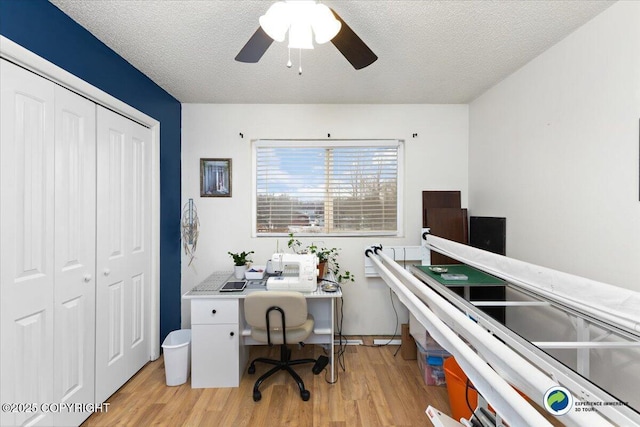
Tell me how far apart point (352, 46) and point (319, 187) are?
5.53ft

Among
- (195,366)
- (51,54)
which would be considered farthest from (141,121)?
(195,366)

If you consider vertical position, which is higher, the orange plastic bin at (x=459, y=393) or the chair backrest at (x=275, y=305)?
the chair backrest at (x=275, y=305)

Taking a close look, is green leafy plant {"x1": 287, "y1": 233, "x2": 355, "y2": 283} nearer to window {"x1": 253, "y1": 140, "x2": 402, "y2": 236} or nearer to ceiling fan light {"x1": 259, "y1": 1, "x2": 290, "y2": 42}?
window {"x1": 253, "y1": 140, "x2": 402, "y2": 236}

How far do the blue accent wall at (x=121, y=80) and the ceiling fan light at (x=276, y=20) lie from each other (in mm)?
1310

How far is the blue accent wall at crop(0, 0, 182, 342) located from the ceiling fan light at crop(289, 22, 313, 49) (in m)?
1.42

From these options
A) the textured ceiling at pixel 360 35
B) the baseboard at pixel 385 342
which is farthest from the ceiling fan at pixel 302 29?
the baseboard at pixel 385 342

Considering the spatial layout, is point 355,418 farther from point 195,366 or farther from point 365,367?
point 195,366

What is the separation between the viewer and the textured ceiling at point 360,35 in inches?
59.7

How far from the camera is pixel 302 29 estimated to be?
1.25 metres

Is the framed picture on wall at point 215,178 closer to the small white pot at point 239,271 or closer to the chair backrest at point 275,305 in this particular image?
the small white pot at point 239,271

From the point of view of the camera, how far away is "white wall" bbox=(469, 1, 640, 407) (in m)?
1.44

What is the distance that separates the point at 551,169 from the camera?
75.0 inches

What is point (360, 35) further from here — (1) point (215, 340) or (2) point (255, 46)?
(1) point (215, 340)

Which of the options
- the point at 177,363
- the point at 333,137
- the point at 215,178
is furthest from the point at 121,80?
the point at 177,363
